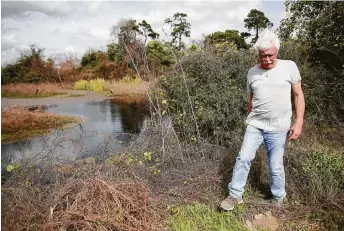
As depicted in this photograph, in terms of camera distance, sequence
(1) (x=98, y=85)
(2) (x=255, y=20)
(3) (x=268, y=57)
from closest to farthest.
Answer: (3) (x=268, y=57)
(2) (x=255, y=20)
(1) (x=98, y=85)

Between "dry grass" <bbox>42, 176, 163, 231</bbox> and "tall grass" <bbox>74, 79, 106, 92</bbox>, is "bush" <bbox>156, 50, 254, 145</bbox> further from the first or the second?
"tall grass" <bbox>74, 79, 106, 92</bbox>

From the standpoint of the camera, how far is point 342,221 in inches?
115

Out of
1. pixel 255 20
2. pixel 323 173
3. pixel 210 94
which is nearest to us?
pixel 323 173

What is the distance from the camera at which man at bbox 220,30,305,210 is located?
300cm

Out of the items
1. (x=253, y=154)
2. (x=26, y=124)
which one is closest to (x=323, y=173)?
(x=253, y=154)

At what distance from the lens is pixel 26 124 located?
38.8ft

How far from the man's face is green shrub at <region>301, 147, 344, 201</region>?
4.00 ft

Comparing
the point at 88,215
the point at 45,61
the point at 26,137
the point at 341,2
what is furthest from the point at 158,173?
the point at 45,61

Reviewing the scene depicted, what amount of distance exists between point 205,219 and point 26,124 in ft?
33.7

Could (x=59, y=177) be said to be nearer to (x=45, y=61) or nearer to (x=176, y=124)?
(x=176, y=124)

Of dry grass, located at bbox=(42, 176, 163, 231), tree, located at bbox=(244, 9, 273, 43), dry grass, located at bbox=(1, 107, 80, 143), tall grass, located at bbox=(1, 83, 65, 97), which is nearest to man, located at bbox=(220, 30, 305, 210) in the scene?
dry grass, located at bbox=(42, 176, 163, 231)

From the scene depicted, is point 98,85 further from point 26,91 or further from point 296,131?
point 296,131

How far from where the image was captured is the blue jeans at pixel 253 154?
3098 millimetres

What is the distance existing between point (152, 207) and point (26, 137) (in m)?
8.37
